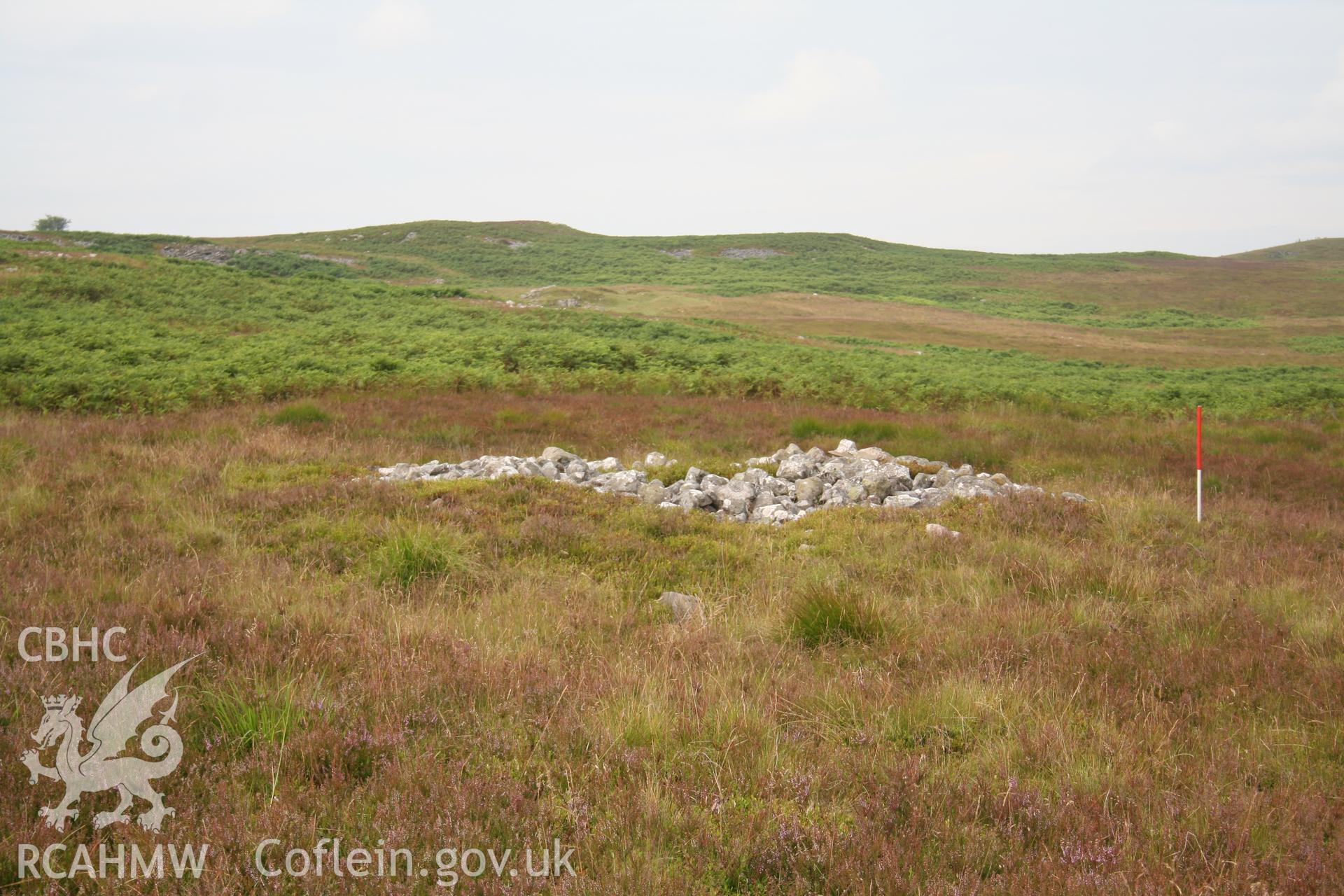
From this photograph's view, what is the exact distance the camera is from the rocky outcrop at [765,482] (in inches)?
441

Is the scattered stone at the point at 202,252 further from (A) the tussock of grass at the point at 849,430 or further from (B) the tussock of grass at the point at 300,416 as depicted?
(A) the tussock of grass at the point at 849,430

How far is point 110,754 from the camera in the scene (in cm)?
342

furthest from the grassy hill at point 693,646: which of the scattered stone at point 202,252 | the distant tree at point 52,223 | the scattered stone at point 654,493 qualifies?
the distant tree at point 52,223

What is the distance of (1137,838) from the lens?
10.5 feet

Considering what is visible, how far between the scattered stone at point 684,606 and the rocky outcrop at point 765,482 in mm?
3715

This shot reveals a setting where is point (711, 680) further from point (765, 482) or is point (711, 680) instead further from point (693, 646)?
point (765, 482)

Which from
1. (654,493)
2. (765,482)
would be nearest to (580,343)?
(765,482)

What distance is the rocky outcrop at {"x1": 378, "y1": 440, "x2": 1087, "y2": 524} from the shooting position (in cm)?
1121

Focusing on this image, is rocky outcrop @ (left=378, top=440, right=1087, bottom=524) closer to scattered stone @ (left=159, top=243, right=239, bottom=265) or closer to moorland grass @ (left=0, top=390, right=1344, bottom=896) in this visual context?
moorland grass @ (left=0, top=390, right=1344, bottom=896)

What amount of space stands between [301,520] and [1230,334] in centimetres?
7192

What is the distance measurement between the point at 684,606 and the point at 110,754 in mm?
4081

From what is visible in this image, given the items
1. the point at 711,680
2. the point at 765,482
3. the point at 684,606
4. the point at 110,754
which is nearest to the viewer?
the point at 110,754

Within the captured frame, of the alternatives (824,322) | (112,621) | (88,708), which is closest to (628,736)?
(88,708)

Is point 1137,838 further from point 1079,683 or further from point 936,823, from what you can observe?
point 1079,683
